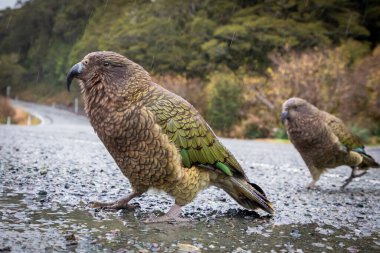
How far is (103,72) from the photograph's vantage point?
308 centimetres

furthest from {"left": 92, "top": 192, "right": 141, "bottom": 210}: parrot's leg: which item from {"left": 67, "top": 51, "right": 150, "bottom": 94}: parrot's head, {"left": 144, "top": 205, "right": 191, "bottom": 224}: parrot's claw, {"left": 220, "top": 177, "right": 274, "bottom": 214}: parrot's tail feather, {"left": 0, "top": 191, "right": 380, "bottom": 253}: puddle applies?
{"left": 67, "top": 51, "right": 150, "bottom": 94}: parrot's head

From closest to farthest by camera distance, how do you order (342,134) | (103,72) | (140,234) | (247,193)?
(140,234)
(103,72)
(247,193)
(342,134)

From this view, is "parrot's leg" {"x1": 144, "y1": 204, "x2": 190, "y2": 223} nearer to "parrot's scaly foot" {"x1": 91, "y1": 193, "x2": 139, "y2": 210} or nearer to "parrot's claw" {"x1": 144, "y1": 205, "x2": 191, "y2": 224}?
"parrot's claw" {"x1": 144, "y1": 205, "x2": 191, "y2": 224}

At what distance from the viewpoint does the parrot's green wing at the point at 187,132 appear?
3016 mm

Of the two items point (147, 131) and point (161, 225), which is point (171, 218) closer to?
point (161, 225)

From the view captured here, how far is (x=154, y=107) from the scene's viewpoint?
2994 mm

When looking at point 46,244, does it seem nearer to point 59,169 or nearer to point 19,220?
point 19,220

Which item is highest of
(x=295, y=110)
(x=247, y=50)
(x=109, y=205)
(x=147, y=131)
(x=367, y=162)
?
(x=247, y=50)

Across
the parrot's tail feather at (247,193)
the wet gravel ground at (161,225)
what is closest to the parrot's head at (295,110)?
the wet gravel ground at (161,225)

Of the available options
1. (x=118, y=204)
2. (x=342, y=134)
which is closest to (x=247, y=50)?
(x=342, y=134)

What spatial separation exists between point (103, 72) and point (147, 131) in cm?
58

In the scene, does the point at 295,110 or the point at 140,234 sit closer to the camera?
the point at 140,234

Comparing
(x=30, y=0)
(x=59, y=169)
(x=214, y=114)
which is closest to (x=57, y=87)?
(x=30, y=0)

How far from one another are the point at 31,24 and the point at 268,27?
151ft
